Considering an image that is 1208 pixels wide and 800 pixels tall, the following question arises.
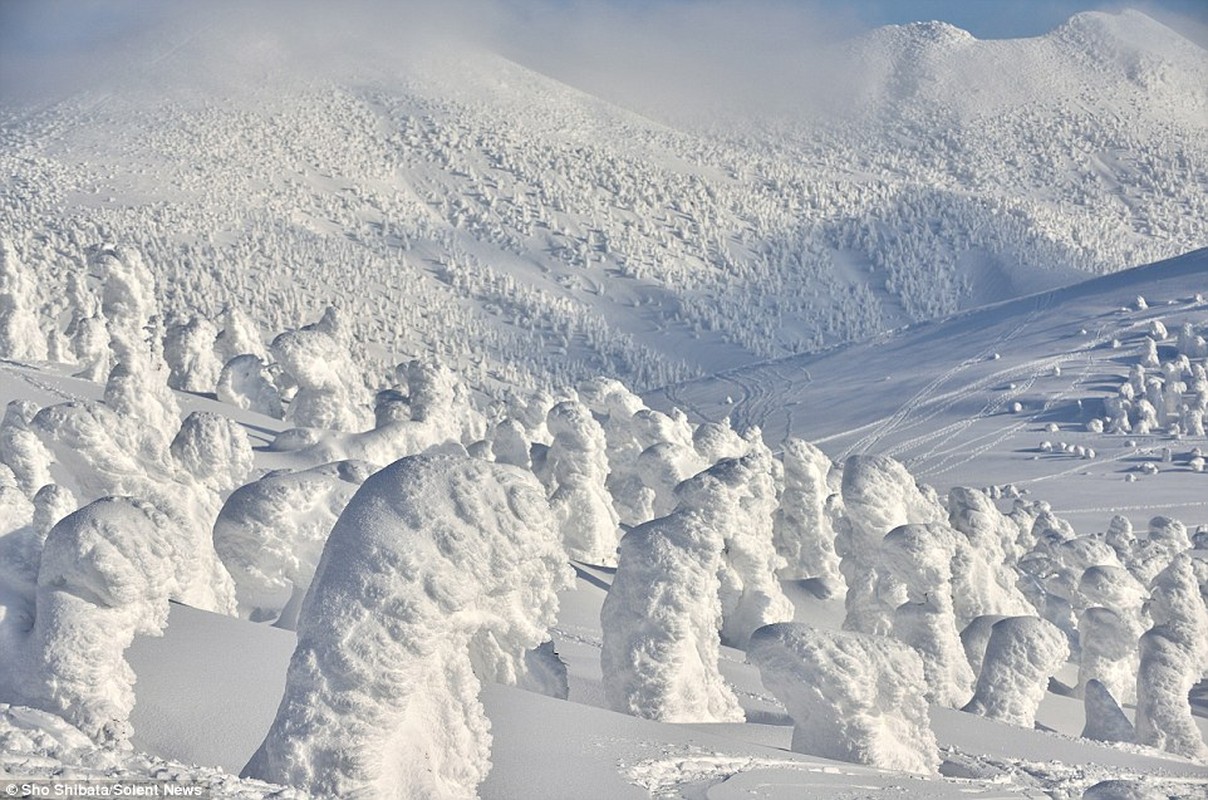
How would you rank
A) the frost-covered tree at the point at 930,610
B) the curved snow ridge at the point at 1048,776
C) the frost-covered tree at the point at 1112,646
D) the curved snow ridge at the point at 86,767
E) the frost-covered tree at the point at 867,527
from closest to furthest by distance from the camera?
the curved snow ridge at the point at 86,767
the curved snow ridge at the point at 1048,776
the frost-covered tree at the point at 930,610
the frost-covered tree at the point at 867,527
the frost-covered tree at the point at 1112,646

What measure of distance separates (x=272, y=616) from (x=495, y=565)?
1372cm

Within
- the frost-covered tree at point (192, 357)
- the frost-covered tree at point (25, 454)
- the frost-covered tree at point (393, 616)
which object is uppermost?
the frost-covered tree at point (192, 357)

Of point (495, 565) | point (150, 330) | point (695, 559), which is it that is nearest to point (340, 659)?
point (495, 565)

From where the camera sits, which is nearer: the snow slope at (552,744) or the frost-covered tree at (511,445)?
the snow slope at (552,744)

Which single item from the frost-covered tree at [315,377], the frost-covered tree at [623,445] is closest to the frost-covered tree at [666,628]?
the frost-covered tree at [623,445]

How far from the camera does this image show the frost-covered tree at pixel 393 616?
1309 cm

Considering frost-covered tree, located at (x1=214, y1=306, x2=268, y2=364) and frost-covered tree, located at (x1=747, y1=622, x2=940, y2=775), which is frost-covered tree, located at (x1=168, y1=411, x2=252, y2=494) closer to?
frost-covered tree, located at (x1=747, y1=622, x2=940, y2=775)

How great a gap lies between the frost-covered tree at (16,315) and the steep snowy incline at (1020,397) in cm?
5072

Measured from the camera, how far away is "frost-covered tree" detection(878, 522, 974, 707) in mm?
31234

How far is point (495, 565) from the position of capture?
536 inches

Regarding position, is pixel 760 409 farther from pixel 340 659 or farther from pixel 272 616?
pixel 340 659

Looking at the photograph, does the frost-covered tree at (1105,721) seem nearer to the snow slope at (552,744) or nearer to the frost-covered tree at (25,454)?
the snow slope at (552,744)

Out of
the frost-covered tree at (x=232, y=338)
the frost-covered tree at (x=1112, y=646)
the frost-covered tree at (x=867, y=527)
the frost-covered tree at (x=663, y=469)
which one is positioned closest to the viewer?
the frost-covered tree at (x=867, y=527)

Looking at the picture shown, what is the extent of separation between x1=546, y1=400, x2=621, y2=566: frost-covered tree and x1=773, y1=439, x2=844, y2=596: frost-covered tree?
14.8ft
